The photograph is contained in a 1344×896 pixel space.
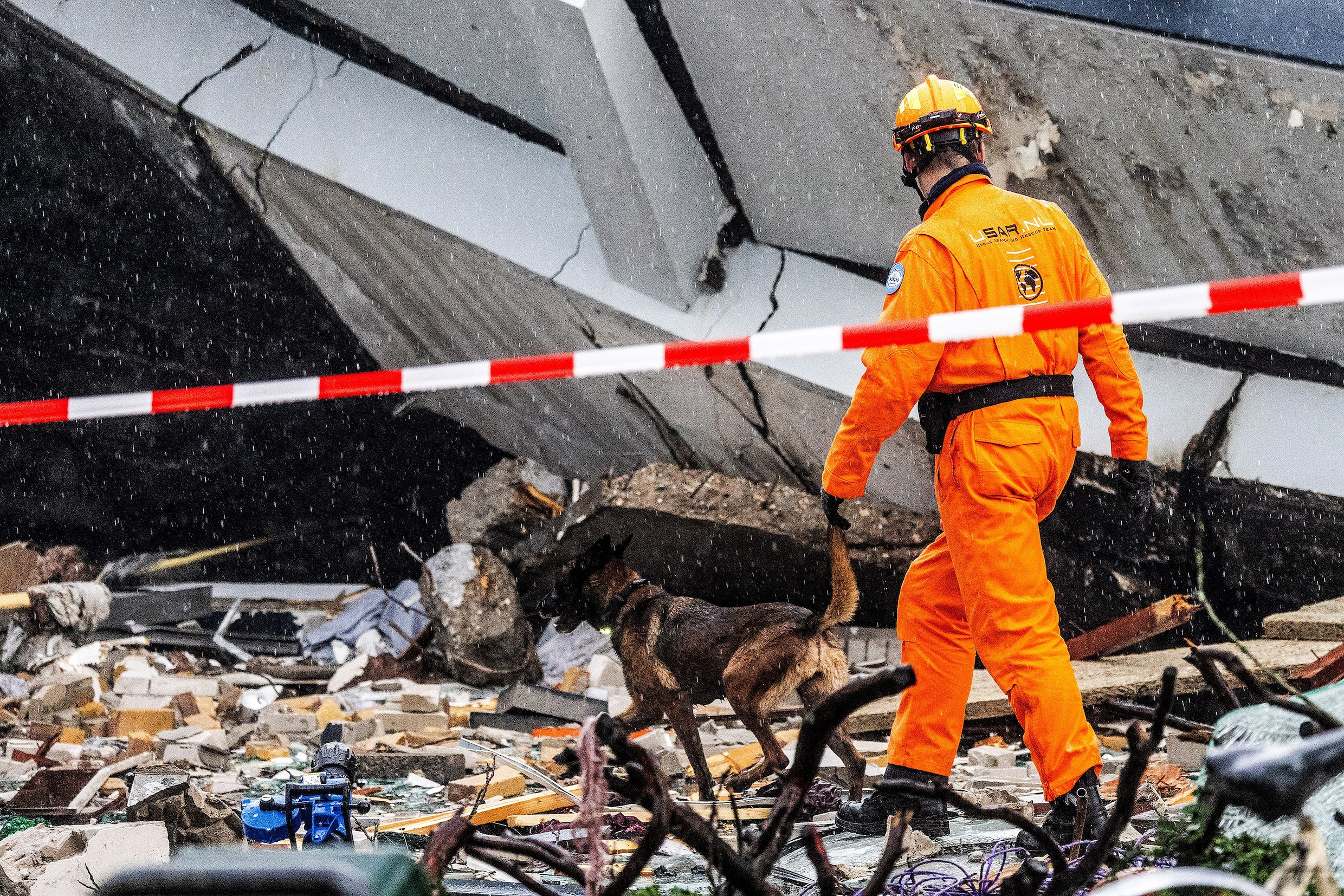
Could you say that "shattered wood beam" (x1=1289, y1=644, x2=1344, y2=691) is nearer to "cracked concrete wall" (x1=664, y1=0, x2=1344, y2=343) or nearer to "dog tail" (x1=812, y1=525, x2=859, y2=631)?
"dog tail" (x1=812, y1=525, x2=859, y2=631)

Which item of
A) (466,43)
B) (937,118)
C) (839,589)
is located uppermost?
(466,43)

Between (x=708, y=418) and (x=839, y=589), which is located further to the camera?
(x=708, y=418)

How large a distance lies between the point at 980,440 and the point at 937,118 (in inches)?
37.6

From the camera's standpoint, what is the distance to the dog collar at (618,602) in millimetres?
4340

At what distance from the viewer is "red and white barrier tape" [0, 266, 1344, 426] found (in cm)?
228

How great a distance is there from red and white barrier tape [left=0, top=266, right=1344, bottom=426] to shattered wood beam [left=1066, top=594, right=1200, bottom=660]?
2.47m

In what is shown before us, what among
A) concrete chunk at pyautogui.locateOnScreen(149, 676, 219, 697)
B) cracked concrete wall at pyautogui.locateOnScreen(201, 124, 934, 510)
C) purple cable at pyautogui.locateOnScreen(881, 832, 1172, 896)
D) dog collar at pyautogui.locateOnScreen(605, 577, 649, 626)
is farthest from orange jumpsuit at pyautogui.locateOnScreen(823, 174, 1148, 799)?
concrete chunk at pyautogui.locateOnScreen(149, 676, 219, 697)

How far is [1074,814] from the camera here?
2.84 meters

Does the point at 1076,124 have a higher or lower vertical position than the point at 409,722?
higher

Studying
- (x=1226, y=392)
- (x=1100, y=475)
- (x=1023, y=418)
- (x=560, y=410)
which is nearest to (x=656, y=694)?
(x=1023, y=418)

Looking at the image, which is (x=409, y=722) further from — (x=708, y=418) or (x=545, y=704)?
(x=708, y=418)

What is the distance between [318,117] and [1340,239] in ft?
15.4

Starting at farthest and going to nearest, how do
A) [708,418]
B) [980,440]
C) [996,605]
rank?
[708,418] < [980,440] < [996,605]

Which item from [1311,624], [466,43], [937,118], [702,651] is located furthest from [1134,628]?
[466,43]
